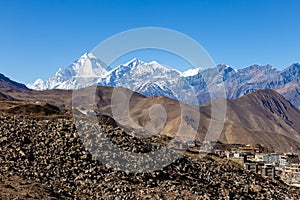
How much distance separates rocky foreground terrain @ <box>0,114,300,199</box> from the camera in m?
21.9

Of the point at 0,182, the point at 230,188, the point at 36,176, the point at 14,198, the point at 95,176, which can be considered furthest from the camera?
the point at 230,188

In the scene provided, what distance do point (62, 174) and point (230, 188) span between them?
12.0 meters

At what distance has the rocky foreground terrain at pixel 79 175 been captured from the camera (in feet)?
71.9

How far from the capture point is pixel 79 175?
24516 mm

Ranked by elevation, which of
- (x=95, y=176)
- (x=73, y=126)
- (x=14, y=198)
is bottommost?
(x=14, y=198)

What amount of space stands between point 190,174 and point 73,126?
998 centimetres

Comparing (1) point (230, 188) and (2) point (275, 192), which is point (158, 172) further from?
(2) point (275, 192)

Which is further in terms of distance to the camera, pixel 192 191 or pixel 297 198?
pixel 297 198

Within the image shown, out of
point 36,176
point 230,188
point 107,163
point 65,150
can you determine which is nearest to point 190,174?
point 230,188

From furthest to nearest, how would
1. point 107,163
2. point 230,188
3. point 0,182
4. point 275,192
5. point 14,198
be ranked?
point 275,192 → point 230,188 → point 107,163 → point 0,182 → point 14,198

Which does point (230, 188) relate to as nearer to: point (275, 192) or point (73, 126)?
point (275, 192)

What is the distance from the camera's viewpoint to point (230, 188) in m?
29.3

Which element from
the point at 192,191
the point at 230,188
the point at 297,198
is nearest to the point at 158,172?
the point at 192,191

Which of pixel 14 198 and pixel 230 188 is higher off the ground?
pixel 230 188
